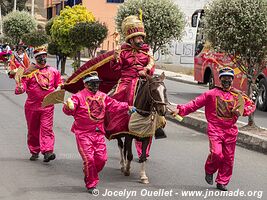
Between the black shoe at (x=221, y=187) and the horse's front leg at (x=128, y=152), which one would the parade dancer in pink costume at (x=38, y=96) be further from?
the black shoe at (x=221, y=187)

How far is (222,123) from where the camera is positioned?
28.5ft

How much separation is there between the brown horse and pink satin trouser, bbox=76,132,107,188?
2.48 feet

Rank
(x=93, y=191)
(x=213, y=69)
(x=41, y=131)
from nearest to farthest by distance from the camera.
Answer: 1. (x=93, y=191)
2. (x=41, y=131)
3. (x=213, y=69)

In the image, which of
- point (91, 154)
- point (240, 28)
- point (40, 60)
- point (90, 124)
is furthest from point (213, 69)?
point (91, 154)

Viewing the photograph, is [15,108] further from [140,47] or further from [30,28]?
[30,28]

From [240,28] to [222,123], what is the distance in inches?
206

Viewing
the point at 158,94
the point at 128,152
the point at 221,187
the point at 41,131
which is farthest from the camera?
the point at 41,131

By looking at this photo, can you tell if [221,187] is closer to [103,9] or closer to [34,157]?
[34,157]

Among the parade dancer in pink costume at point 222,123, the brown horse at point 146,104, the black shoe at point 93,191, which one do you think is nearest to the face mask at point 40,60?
the brown horse at point 146,104

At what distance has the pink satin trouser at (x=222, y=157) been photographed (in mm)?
8562

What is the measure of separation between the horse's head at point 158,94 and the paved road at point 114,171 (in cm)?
110

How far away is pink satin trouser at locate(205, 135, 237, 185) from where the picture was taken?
8.56m

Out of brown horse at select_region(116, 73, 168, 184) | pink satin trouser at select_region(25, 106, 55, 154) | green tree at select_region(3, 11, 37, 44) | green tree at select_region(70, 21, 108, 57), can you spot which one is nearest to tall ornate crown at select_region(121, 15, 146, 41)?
brown horse at select_region(116, 73, 168, 184)

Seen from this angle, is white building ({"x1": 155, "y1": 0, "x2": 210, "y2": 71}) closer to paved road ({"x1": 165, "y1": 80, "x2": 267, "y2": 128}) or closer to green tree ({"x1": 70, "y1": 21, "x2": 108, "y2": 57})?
paved road ({"x1": 165, "y1": 80, "x2": 267, "y2": 128})
